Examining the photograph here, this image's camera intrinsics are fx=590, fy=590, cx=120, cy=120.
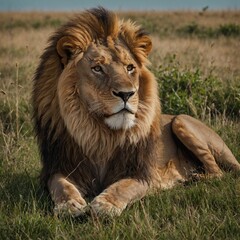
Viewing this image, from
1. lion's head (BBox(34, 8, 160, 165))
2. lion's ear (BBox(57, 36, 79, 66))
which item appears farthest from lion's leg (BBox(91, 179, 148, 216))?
lion's ear (BBox(57, 36, 79, 66))

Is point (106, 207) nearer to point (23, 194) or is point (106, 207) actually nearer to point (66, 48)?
point (23, 194)

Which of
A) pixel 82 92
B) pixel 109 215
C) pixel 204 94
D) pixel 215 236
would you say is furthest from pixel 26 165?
pixel 204 94

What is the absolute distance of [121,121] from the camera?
13.7ft

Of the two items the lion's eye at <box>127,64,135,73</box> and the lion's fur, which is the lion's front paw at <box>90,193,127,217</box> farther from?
the lion's eye at <box>127,64,135,73</box>

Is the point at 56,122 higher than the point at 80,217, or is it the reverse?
the point at 56,122

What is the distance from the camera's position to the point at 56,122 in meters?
4.48

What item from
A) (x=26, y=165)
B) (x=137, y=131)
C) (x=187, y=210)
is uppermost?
(x=137, y=131)

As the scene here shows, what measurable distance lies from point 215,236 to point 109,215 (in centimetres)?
71

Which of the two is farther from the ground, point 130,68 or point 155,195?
point 130,68

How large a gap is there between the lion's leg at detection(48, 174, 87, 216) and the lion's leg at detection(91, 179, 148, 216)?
112mm

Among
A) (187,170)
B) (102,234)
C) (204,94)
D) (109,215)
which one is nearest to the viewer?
(102,234)

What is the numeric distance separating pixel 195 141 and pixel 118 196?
4.49 ft

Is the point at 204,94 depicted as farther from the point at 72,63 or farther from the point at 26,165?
the point at 72,63

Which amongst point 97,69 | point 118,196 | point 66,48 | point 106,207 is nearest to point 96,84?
point 97,69
